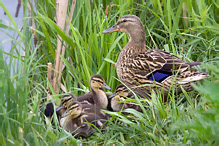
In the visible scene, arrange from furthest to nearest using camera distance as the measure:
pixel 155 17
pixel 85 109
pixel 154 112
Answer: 1. pixel 155 17
2. pixel 85 109
3. pixel 154 112

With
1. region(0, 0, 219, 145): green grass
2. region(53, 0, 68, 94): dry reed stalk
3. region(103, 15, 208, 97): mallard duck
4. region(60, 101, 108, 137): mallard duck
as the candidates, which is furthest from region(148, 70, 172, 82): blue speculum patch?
region(53, 0, 68, 94): dry reed stalk

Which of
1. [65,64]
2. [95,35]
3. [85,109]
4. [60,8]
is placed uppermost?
[60,8]

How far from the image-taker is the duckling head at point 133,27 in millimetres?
3984

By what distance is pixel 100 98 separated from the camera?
12.1 ft

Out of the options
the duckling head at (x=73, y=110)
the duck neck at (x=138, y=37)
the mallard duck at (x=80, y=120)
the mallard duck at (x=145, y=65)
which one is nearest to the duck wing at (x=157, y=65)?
the mallard duck at (x=145, y=65)

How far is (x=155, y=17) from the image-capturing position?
4406mm

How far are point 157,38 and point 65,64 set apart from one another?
1229mm

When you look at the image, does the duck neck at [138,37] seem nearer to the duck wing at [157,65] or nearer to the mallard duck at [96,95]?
the duck wing at [157,65]

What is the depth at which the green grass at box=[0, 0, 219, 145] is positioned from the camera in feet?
8.30

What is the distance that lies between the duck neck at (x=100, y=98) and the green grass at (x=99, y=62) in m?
0.20

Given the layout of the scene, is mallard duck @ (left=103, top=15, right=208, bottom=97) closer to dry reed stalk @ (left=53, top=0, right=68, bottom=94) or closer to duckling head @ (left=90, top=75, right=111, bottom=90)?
duckling head @ (left=90, top=75, right=111, bottom=90)

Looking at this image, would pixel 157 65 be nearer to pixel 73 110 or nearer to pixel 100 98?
pixel 100 98

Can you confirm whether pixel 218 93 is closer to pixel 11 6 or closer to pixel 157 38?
pixel 157 38

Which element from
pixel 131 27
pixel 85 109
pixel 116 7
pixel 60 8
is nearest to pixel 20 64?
pixel 85 109
